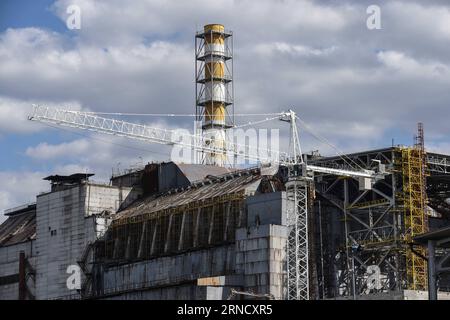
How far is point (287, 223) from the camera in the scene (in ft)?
441

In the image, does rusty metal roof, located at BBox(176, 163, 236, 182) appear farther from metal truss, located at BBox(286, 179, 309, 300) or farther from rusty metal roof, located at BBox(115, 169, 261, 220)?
metal truss, located at BBox(286, 179, 309, 300)

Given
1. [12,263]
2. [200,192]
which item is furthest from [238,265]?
[12,263]

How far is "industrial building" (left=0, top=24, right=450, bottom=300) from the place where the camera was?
133 metres

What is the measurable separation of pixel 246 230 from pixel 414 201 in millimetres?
22603

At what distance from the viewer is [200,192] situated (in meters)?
154

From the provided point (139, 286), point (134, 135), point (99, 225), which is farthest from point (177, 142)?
point (139, 286)

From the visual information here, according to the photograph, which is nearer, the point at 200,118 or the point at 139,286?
the point at 139,286

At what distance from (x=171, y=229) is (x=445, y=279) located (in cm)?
4002

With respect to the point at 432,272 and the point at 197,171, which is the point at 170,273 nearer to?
the point at 197,171

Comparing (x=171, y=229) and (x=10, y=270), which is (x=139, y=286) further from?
(x=10, y=270)

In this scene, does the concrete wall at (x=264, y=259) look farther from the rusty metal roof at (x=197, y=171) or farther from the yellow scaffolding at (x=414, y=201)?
the rusty metal roof at (x=197, y=171)

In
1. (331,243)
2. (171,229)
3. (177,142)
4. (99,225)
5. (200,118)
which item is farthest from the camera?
(200,118)

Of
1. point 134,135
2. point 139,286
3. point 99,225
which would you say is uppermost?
point 134,135

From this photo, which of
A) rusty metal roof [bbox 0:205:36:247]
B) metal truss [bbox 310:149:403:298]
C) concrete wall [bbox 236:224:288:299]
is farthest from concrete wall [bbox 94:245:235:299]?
rusty metal roof [bbox 0:205:36:247]
